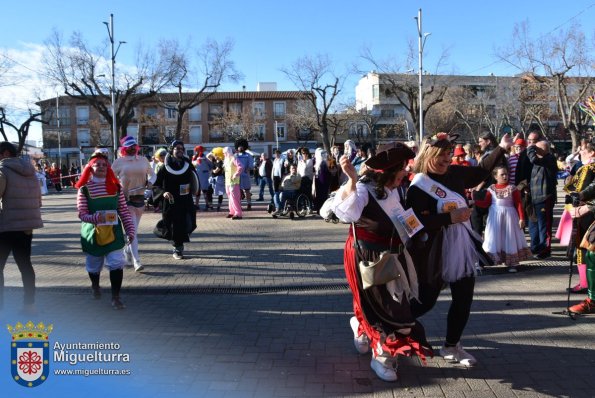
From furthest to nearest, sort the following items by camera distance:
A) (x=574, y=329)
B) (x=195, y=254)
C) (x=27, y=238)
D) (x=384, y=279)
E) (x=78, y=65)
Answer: (x=78, y=65) → (x=195, y=254) → (x=27, y=238) → (x=574, y=329) → (x=384, y=279)

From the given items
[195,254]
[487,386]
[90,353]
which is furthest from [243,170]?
[487,386]

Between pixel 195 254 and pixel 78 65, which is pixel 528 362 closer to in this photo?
pixel 195 254

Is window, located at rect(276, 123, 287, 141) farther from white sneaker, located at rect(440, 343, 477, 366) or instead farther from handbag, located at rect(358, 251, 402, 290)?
handbag, located at rect(358, 251, 402, 290)

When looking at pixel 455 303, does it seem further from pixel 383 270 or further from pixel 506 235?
pixel 506 235

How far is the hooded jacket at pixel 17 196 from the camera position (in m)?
→ 5.41

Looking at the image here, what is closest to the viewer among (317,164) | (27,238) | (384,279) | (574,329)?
(384,279)

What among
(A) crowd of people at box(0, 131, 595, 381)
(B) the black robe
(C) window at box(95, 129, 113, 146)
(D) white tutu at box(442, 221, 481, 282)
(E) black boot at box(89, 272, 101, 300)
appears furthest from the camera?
(C) window at box(95, 129, 113, 146)

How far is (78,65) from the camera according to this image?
38531 mm

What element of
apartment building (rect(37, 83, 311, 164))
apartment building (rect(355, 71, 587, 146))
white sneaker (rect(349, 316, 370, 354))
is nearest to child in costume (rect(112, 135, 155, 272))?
white sneaker (rect(349, 316, 370, 354))

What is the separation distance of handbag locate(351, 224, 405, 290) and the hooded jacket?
3.92m

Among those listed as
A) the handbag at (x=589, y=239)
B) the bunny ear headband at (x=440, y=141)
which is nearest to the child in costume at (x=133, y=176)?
the bunny ear headband at (x=440, y=141)

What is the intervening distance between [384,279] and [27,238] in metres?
4.16

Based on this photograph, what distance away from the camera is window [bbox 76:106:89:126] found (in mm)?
75125

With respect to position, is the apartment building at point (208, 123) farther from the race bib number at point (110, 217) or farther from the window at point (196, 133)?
the race bib number at point (110, 217)
